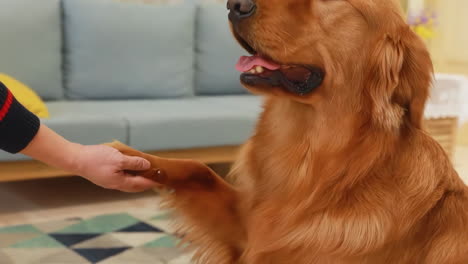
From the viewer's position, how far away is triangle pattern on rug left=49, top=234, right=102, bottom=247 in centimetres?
236

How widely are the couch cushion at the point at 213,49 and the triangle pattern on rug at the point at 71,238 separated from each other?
180 centimetres

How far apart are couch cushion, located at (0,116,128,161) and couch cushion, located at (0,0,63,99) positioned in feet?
1.61

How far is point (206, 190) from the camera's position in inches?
65.9

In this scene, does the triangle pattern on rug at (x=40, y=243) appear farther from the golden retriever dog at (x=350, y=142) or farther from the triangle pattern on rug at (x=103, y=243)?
the golden retriever dog at (x=350, y=142)

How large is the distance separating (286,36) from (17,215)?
1952 millimetres

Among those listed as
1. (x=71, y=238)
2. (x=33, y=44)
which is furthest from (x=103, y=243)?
(x=33, y=44)

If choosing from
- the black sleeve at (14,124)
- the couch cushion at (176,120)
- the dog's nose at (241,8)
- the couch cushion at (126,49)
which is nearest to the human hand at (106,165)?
the black sleeve at (14,124)

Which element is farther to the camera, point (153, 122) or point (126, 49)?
point (126, 49)

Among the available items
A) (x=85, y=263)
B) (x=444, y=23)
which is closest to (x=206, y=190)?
(x=85, y=263)

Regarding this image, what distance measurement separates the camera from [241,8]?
1353 mm

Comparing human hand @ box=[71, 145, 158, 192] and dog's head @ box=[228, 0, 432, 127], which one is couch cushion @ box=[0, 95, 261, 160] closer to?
human hand @ box=[71, 145, 158, 192]

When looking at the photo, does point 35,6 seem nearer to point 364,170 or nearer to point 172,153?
point 172,153

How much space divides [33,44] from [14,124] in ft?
7.17

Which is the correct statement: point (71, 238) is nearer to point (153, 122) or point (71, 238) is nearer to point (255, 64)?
point (153, 122)
